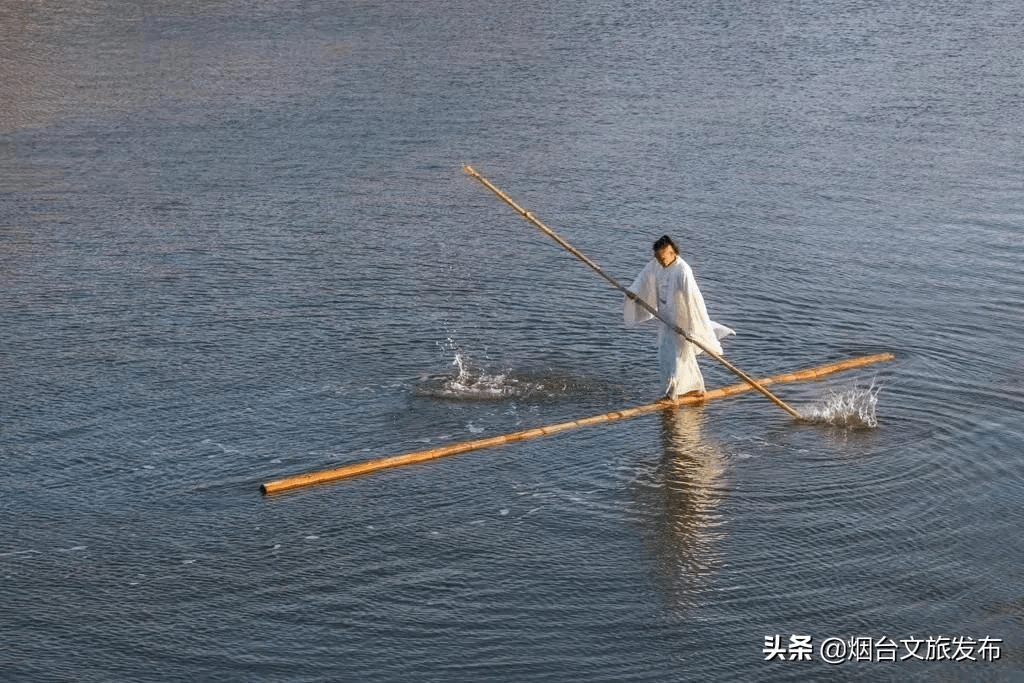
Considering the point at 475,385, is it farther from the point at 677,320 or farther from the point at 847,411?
the point at 847,411

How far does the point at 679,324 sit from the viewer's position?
11.4 m

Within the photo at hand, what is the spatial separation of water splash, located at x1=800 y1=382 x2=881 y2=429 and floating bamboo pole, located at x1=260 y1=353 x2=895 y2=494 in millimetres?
475

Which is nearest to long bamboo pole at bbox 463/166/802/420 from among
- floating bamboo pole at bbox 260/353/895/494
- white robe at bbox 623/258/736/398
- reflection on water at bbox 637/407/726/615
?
white robe at bbox 623/258/736/398

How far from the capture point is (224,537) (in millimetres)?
9180

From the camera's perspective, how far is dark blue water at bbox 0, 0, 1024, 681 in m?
8.28

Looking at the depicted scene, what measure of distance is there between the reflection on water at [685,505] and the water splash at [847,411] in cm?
84

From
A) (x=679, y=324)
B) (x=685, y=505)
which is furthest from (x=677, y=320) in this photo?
(x=685, y=505)

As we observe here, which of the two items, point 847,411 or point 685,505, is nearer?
point 685,505

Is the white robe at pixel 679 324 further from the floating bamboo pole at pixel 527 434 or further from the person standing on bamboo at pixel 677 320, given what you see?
the floating bamboo pole at pixel 527 434

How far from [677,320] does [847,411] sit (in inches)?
55.6

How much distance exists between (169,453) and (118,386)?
138cm

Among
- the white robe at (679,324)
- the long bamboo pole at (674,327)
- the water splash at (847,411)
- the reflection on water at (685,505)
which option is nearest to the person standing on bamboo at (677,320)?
the white robe at (679,324)

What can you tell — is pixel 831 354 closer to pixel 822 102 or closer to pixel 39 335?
pixel 39 335

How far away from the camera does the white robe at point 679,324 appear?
11.3 meters
